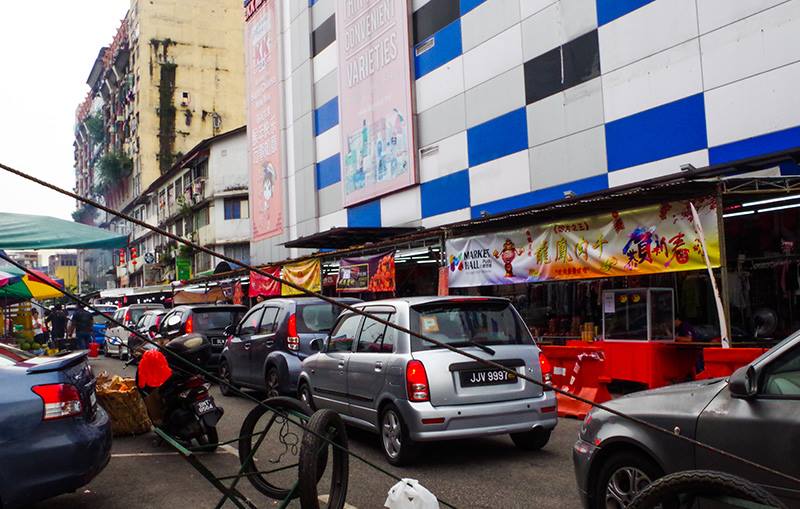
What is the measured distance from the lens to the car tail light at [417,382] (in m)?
6.23

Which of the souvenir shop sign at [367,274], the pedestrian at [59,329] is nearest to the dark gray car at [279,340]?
the souvenir shop sign at [367,274]

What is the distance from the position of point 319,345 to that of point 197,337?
1663 millimetres

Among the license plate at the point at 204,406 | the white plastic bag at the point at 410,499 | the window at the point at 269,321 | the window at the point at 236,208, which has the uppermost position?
the window at the point at 236,208

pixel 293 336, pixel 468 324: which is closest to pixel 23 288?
pixel 293 336

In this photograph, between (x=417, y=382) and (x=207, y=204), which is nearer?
(x=417, y=382)

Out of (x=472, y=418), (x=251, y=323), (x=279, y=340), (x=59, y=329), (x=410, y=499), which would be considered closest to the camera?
(x=410, y=499)

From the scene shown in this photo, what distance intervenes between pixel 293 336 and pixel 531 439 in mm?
4524

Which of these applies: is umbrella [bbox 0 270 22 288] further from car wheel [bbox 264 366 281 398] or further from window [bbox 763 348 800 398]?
window [bbox 763 348 800 398]

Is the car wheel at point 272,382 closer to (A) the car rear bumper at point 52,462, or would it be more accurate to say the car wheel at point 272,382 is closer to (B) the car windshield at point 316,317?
(B) the car windshield at point 316,317

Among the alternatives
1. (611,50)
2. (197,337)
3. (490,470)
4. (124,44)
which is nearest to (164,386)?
(197,337)

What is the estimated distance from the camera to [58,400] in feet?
14.7

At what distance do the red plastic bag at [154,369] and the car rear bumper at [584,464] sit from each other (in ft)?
13.8

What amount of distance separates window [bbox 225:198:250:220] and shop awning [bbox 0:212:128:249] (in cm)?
3714

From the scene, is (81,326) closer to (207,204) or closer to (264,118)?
(264,118)
